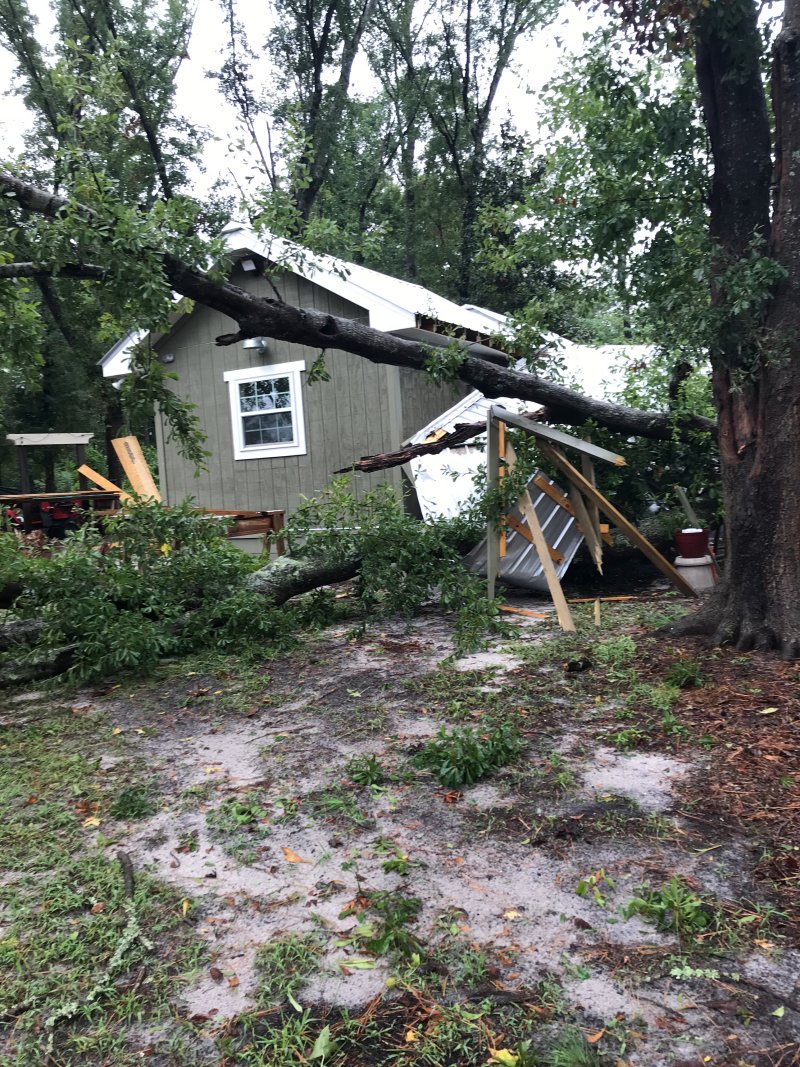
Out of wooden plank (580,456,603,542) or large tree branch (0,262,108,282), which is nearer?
large tree branch (0,262,108,282)

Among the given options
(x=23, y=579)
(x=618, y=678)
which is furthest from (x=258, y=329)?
(x=618, y=678)

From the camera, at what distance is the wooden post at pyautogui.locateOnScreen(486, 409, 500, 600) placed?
24.1 feet

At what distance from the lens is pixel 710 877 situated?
2.76m

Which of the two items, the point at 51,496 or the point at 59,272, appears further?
the point at 51,496

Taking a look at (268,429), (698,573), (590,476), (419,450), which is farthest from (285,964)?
(268,429)

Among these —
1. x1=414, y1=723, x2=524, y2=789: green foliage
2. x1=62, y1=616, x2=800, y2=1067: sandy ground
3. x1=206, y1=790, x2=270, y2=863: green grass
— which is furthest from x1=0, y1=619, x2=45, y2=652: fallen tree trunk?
x1=414, y1=723, x2=524, y2=789: green foliage

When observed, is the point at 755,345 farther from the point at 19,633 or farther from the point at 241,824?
the point at 19,633

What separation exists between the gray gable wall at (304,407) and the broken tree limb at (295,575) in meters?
4.27

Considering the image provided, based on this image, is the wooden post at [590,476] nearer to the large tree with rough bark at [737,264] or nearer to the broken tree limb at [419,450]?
the broken tree limb at [419,450]

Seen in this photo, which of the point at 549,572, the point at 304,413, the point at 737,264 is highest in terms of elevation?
the point at 737,264

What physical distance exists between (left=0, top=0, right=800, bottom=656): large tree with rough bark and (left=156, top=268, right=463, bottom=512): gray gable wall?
586 cm

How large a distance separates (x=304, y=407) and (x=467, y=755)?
914cm

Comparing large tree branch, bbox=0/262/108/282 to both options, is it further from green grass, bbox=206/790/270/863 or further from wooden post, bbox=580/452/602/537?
wooden post, bbox=580/452/602/537

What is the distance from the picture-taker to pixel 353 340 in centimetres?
644
